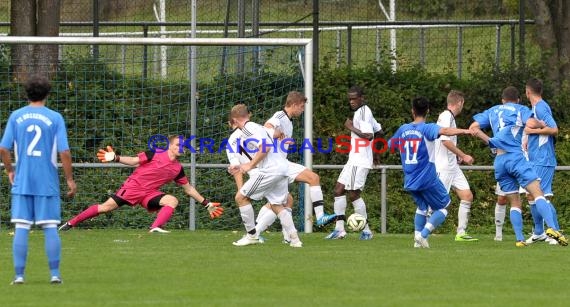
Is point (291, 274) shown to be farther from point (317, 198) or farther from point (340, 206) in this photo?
point (340, 206)

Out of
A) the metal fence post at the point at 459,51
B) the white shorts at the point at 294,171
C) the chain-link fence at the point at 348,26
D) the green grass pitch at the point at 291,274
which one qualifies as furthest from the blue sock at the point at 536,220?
the metal fence post at the point at 459,51

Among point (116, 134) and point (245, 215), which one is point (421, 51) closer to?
point (116, 134)

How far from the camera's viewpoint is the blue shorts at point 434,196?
46.6 feet

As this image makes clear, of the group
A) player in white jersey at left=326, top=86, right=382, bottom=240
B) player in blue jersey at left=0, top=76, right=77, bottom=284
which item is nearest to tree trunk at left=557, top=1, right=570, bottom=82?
player in white jersey at left=326, top=86, right=382, bottom=240

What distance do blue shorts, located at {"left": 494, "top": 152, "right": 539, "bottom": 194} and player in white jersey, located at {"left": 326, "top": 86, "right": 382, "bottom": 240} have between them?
6.42 ft

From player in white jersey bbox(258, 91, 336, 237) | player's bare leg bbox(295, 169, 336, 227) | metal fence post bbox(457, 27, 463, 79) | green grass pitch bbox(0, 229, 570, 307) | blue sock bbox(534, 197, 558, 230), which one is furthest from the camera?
metal fence post bbox(457, 27, 463, 79)

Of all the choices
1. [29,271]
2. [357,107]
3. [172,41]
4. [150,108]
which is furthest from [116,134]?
[29,271]

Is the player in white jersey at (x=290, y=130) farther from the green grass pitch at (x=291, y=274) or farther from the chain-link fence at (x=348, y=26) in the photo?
the chain-link fence at (x=348, y=26)

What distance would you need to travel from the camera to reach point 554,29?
23094 mm

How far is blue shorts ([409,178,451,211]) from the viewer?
1420 cm

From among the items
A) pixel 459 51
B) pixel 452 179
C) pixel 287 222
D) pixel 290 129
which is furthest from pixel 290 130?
pixel 459 51

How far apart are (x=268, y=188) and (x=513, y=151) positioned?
2893 millimetres

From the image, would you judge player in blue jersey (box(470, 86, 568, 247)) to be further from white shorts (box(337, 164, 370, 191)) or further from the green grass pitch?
white shorts (box(337, 164, 370, 191))

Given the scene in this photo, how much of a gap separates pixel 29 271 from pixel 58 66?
7.68m
